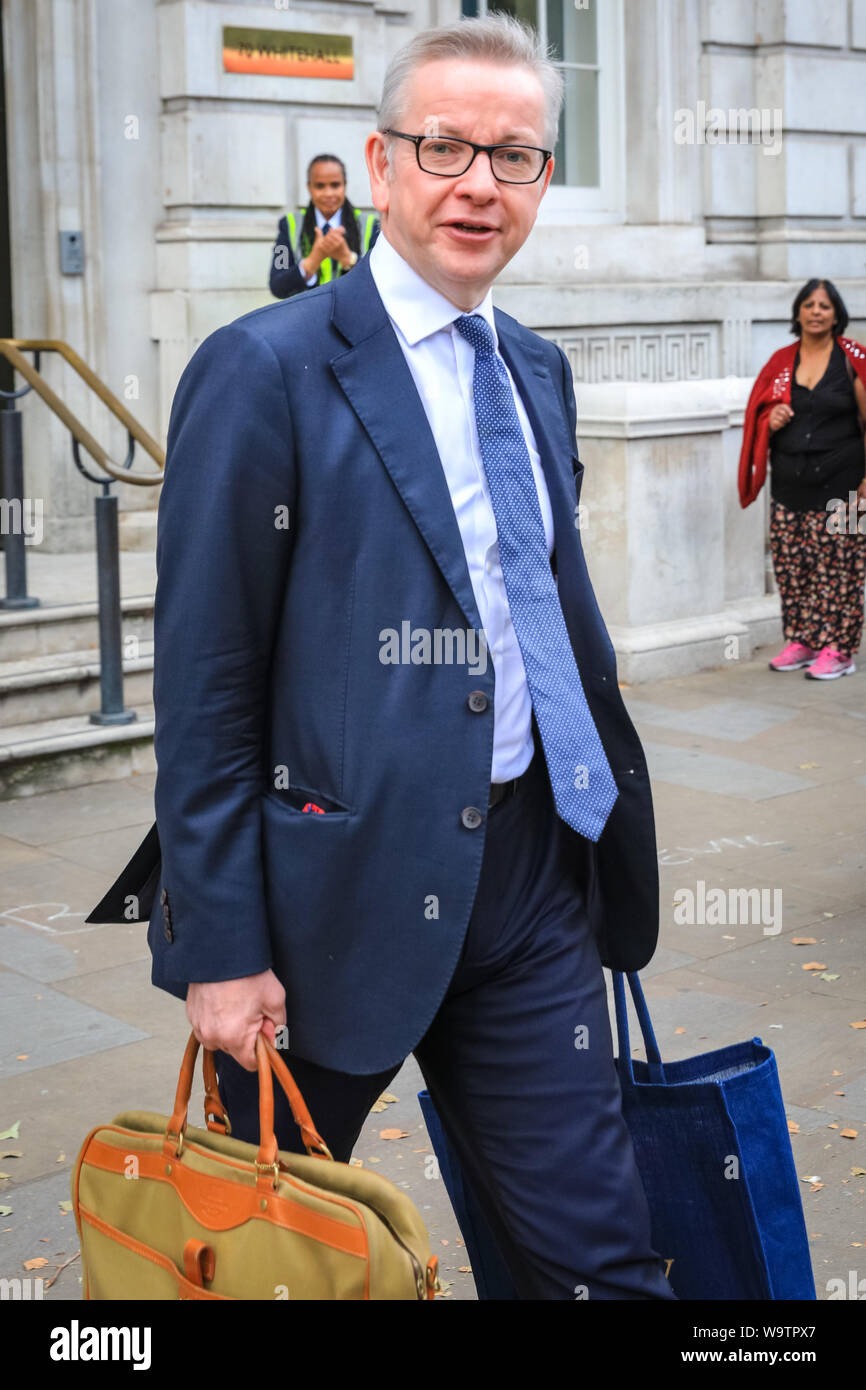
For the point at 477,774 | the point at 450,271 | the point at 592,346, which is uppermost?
the point at 592,346

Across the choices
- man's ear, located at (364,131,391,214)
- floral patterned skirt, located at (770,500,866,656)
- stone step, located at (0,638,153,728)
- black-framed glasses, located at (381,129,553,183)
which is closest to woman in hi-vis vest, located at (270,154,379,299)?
stone step, located at (0,638,153,728)

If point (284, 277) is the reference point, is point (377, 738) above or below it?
below

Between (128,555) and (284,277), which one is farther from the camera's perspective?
(128,555)

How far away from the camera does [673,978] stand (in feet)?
16.5

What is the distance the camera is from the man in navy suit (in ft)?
7.29

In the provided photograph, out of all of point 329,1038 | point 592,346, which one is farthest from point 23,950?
point 592,346

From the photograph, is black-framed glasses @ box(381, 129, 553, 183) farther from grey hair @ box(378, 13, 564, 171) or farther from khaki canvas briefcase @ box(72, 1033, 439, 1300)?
khaki canvas briefcase @ box(72, 1033, 439, 1300)

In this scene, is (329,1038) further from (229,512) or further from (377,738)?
(229,512)

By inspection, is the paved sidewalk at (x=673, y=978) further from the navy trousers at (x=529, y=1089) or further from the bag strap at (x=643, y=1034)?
A: the navy trousers at (x=529, y=1089)

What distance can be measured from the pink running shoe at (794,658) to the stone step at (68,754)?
3.52 m

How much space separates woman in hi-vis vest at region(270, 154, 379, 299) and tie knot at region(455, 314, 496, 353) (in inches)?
265

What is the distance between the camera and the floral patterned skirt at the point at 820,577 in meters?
9.15
